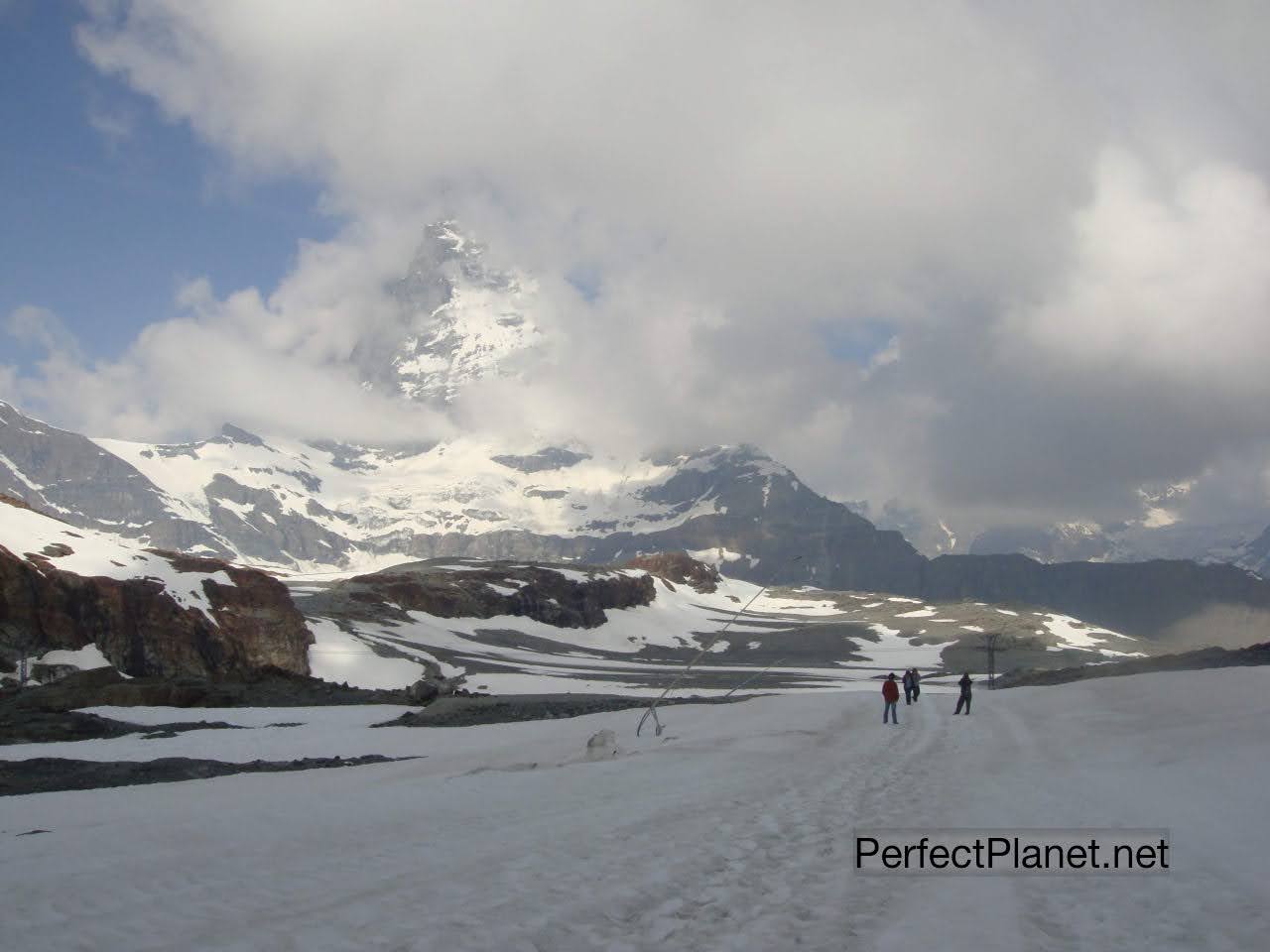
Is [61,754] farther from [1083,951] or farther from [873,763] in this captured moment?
[1083,951]

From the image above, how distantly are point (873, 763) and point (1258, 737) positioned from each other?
8486mm

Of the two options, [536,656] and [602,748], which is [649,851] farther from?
[536,656]

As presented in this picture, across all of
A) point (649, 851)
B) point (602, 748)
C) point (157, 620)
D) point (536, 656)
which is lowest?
point (536, 656)

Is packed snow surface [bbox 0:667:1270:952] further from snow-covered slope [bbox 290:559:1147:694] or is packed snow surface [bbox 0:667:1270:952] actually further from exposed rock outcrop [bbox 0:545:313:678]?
snow-covered slope [bbox 290:559:1147:694]

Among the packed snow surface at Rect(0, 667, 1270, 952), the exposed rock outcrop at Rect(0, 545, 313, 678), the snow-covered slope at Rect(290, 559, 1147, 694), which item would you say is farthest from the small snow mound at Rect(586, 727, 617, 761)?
the snow-covered slope at Rect(290, 559, 1147, 694)

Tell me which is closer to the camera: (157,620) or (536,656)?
(157,620)

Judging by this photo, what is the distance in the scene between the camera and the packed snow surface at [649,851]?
9.35 m

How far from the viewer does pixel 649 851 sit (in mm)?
12680

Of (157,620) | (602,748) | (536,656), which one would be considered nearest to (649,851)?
(602,748)

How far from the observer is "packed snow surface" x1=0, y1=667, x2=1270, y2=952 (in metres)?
9.35

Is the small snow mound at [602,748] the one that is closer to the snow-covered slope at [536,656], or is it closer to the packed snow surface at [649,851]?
the packed snow surface at [649,851]

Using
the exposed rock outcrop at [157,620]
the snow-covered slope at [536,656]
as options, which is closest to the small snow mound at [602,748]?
the exposed rock outcrop at [157,620]

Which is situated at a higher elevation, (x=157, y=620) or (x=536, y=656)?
(x=157, y=620)

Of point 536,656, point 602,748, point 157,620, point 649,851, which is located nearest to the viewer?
point 649,851
